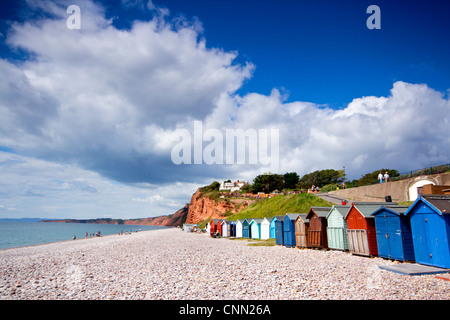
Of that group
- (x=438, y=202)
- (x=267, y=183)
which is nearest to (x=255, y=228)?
(x=438, y=202)

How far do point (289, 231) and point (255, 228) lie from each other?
586 inches

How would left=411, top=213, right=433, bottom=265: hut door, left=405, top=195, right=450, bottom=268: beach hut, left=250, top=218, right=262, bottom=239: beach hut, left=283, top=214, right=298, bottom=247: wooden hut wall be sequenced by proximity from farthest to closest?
left=250, top=218, right=262, bottom=239: beach hut
left=283, top=214, right=298, bottom=247: wooden hut wall
left=411, top=213, right=433, bottom=265: hut door
left=405, top=195, right=450, bottom=268: beach hut

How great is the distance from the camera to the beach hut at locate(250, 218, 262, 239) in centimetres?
4008

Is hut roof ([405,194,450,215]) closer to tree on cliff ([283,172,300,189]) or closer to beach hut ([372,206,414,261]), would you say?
beach hut ([372,206,414,261])

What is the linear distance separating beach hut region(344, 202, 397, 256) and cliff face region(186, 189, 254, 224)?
230 feet

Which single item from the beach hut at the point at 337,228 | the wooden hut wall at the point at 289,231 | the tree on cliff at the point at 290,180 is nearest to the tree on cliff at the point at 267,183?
the tree on cliff at the point at 290,180

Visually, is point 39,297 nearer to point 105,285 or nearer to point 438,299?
point 105,285

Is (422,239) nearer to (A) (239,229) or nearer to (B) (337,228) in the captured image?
(B) (337,228)

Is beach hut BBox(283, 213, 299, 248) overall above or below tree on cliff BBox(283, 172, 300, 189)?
below

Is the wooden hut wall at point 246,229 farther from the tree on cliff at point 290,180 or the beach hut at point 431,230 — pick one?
the tree on cliff at point 290,180

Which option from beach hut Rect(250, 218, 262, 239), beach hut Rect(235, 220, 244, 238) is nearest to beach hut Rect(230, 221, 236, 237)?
beach hut Rect(235, 220, 244, 238)
